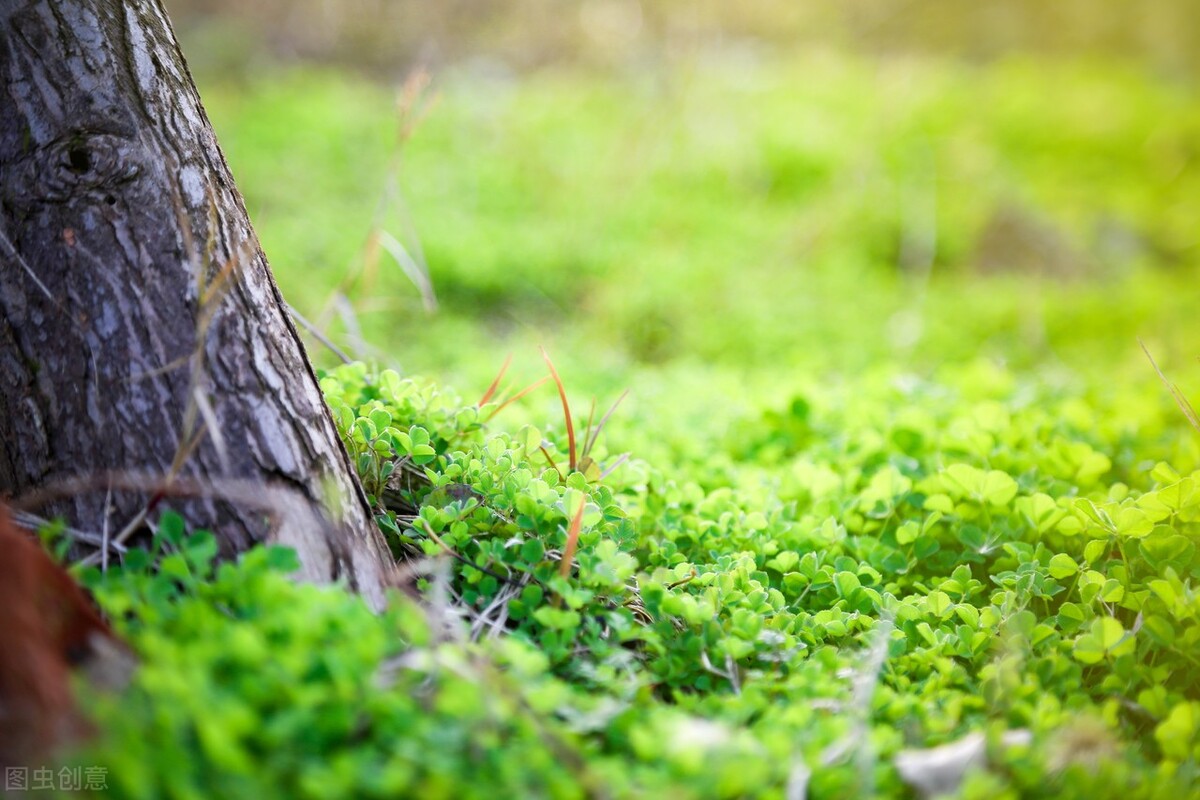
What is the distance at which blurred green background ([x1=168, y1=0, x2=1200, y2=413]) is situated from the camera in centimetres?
459

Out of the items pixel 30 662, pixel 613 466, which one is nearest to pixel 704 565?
pixel 613 466

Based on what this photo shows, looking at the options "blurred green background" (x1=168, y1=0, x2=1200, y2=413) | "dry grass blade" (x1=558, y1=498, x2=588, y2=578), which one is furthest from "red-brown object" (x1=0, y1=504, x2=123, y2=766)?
"blurred green background" (x1=168, y1=0, x2=1200, y2=413)

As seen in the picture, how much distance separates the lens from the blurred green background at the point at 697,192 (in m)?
4.59

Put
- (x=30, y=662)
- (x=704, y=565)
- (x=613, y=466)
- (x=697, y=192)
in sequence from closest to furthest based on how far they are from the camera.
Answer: (x=30, y=662)
(x=704, y=565)
(x=613, y=466)
(x=697, y=192)

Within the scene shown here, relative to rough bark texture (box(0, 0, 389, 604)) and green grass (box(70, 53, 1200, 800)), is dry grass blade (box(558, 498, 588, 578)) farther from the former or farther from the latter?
rough bark texture (box(0, 0, 389, 604))

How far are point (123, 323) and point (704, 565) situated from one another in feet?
3.82

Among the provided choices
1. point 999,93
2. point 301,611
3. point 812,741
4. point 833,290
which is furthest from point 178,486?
point 999,93

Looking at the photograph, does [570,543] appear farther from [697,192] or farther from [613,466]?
[697,192]

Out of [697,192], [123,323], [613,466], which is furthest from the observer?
[697,192]

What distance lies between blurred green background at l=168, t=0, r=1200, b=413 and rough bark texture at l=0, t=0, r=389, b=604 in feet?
2.91

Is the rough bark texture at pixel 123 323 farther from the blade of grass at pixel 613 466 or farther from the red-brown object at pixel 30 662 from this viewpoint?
the blade of grass at pixel 613 466

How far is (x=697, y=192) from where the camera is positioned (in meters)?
6.68

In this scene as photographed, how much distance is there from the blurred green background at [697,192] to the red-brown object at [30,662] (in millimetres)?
1389

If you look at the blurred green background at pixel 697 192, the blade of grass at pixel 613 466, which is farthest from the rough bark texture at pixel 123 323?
the blurred green background at pixel 697 192
